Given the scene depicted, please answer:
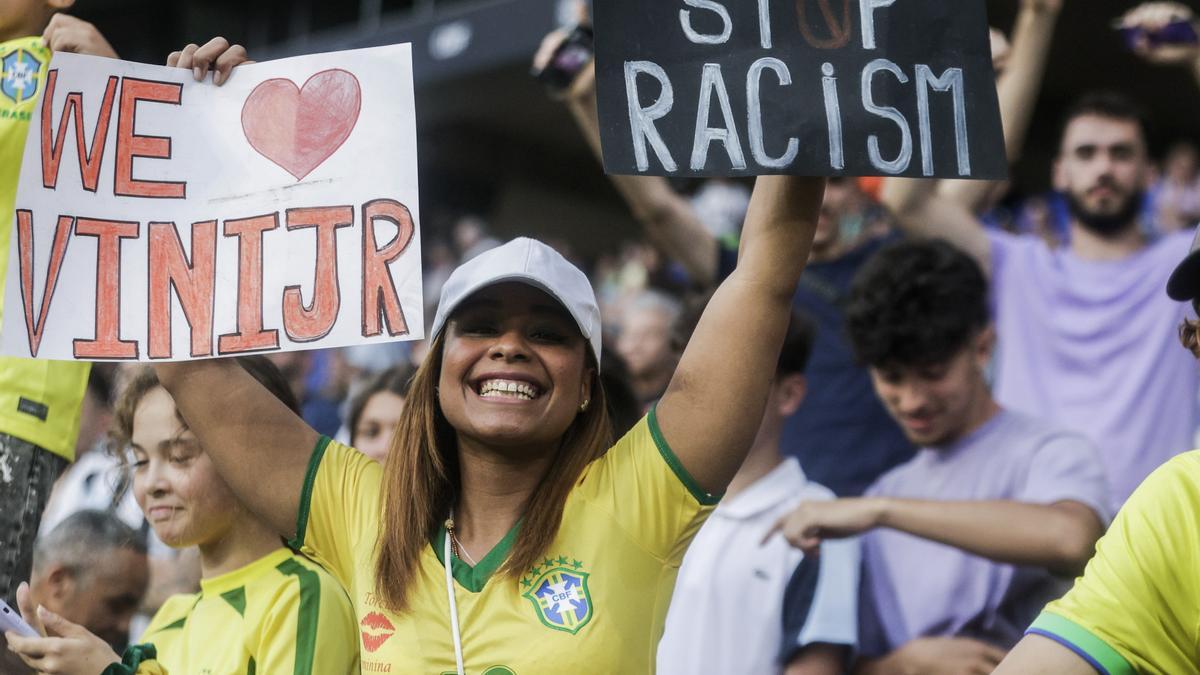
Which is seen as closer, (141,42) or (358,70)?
(358,70)

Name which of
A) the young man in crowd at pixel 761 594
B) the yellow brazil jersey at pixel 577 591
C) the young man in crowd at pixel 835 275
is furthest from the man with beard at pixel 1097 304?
the yellow brazil jersey at pixel 577 591

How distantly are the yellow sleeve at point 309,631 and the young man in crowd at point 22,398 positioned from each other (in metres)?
0.56

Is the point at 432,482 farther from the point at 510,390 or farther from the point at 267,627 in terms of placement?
the point at 267,627

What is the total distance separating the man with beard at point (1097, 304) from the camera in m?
5.05

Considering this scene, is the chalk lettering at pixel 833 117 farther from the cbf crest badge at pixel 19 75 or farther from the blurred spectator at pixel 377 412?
the blurred spectator at pixel 377 412

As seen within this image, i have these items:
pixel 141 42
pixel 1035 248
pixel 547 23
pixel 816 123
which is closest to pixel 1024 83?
pixel 1035 248

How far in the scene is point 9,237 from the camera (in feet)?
11.4

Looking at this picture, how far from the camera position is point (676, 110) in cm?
291

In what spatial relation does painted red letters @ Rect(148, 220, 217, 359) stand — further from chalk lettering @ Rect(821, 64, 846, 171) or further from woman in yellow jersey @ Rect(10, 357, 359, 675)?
chalk lettering @ Rect(821, 64, 846, 171)

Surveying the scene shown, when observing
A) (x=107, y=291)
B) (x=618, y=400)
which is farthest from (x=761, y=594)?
(x=107, y=291)

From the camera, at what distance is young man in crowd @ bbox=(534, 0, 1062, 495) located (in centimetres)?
506

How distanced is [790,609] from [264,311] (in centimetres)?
170

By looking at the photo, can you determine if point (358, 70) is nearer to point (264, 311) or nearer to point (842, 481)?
point (264, 311)

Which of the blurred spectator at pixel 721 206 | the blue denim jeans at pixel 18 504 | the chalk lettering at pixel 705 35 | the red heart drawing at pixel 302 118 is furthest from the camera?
the blurred spectator at pixel 721 206
